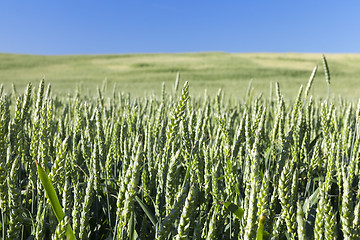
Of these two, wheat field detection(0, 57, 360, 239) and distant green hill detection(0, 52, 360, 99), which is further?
distant green hill detection(0, 52, 360, 99)

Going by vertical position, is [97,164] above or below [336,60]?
below

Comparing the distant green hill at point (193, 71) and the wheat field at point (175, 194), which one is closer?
the wheat field at point (175, 194)

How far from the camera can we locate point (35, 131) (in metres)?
1.03

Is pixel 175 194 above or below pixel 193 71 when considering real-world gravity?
below

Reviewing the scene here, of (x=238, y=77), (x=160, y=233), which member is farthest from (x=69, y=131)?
(x=238, y=77)

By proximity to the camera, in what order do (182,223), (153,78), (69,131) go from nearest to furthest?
1. (182,223)
2. (69,131)
3. (153,78)

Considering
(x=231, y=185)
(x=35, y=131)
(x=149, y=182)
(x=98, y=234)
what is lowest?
(x=98, y=234)

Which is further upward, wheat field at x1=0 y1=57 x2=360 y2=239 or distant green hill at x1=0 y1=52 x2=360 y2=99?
distant green hill at x1=0 y1=52 x2=360 y2=99

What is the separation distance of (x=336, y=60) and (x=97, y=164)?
3718 cm

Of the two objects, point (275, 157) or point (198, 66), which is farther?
point (198, 66)

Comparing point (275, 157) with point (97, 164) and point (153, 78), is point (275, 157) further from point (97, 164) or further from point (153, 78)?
point (153, 78)

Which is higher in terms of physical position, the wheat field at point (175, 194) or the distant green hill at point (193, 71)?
the distant green hill at point (193, 71)

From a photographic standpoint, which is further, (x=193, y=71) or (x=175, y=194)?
(x=193, y=71)

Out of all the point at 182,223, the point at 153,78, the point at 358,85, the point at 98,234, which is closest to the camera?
the point at 182,223
